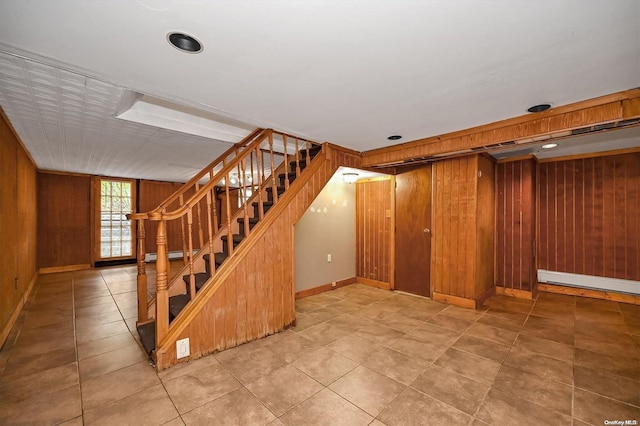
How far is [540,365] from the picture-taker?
239cm

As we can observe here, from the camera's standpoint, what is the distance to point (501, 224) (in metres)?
4.61

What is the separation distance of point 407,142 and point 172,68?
9.02 feet

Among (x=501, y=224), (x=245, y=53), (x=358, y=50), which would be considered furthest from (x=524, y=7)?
(x=501, y=224)

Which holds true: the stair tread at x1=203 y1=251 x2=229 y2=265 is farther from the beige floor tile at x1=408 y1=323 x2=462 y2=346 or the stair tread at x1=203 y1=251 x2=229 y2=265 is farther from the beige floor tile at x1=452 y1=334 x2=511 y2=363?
the beige floor tile at x1=452 y1=334 x2=511 y2=363

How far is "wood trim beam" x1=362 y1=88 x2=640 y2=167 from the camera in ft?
7.09

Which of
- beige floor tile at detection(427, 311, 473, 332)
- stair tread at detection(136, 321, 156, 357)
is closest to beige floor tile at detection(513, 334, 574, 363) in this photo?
beige floor tile at detection(427, 311, 473, 332)

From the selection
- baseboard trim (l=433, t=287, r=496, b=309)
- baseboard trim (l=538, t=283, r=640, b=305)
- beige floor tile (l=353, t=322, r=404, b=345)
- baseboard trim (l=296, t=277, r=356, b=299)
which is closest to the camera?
beige floor tile (l=353, t=322, r=404, b=345)

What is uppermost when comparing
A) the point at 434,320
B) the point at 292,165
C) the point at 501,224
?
the point at 292,165

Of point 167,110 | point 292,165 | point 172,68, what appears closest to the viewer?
point 172,68

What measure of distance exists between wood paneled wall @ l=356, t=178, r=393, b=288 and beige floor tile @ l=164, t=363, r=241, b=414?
3326mm

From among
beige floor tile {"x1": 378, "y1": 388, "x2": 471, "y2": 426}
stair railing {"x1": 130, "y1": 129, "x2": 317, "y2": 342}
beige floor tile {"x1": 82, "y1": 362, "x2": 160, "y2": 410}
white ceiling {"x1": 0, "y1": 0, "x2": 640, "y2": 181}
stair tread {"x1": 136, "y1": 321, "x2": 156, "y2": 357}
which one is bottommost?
beige floor tile {"x1": 378, "y1": 388, "x2": 471, "y2": 426}

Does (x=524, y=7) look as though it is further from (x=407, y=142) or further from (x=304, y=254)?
(x=304, y=254)

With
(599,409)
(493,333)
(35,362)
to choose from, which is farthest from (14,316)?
(599,409)

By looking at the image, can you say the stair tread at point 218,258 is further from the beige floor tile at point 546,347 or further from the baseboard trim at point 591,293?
the baseboard trim at point 591,293
